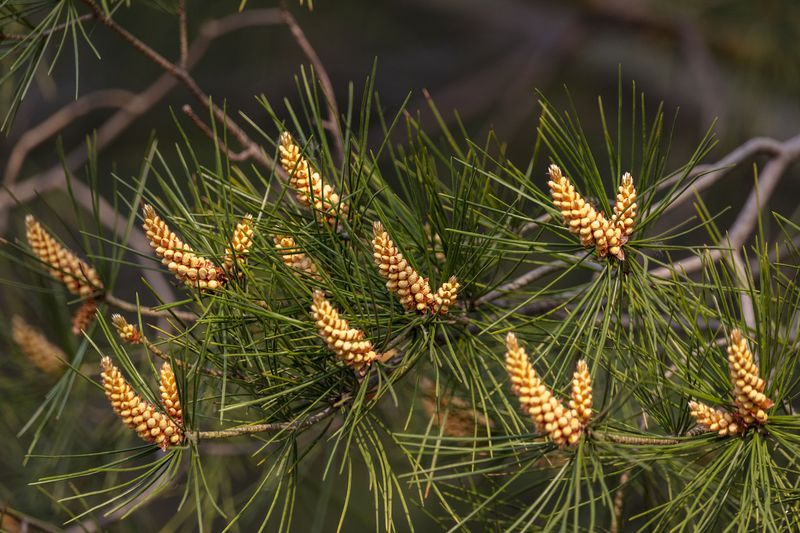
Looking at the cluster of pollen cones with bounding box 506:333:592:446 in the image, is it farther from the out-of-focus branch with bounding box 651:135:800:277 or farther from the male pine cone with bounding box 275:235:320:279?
the out-of-focus branch with bounding box 651:135:800:277

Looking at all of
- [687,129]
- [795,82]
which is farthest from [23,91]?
[687,129]

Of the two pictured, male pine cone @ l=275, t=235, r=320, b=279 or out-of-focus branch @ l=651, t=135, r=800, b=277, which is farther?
out-of-focus branch @ l=651, t=135, r=800, b=277

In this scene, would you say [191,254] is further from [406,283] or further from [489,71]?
[489,71]

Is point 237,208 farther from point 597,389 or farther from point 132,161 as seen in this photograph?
point 132,161

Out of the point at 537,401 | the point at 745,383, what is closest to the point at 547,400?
the point at 537,401

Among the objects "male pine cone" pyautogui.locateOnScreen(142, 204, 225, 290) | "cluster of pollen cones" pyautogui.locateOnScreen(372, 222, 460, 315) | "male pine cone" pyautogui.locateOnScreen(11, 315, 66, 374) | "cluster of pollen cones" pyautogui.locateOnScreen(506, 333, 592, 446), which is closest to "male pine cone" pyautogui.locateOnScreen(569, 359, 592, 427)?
"cluster of pollen cones" pyautogui.locateOnScreen(506, 333, 592, 446)

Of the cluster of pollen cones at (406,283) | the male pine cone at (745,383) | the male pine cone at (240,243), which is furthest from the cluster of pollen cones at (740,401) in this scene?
A: the male pine cone at (240,243)

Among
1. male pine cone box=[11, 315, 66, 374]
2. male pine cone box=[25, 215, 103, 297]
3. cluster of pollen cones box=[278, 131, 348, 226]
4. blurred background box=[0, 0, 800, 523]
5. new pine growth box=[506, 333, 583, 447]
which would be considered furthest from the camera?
blurred background box=[0, 0, 800, 523]
